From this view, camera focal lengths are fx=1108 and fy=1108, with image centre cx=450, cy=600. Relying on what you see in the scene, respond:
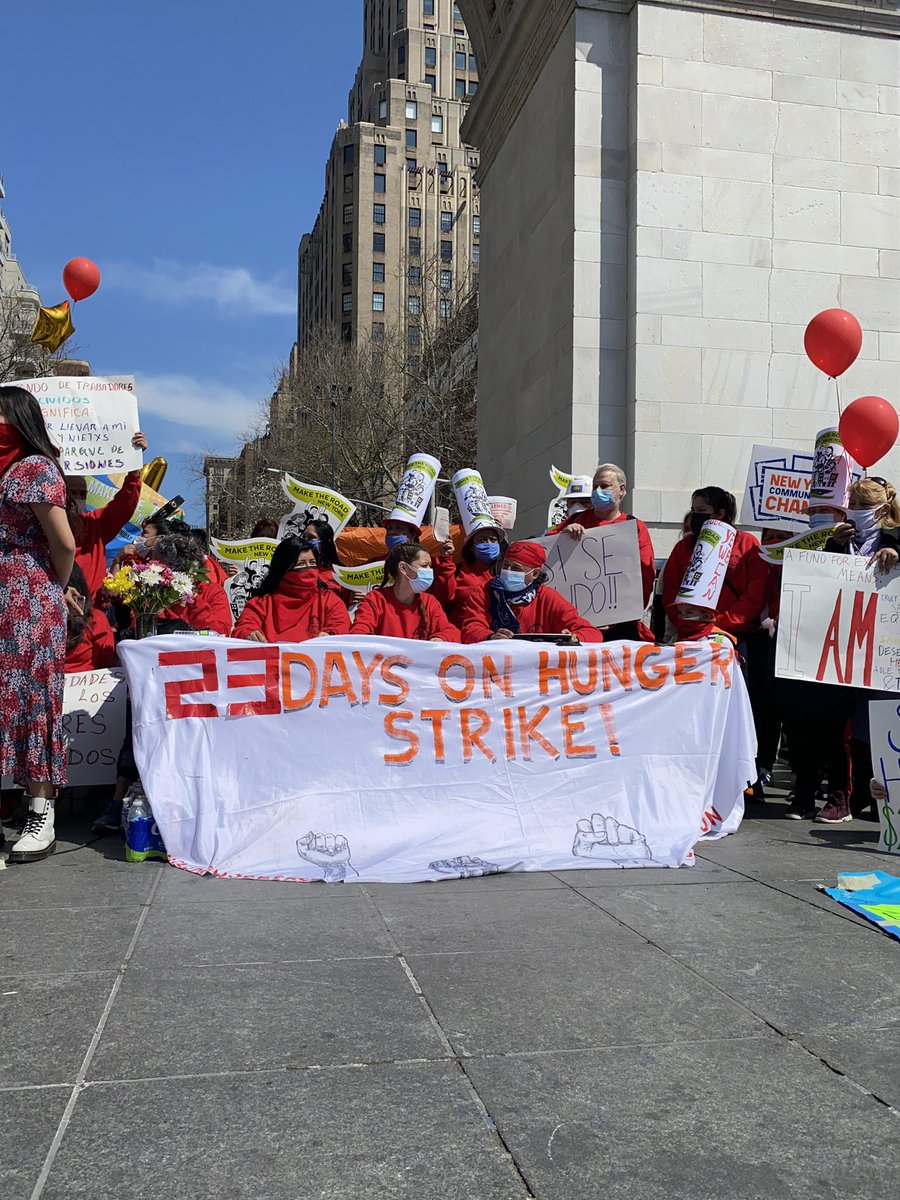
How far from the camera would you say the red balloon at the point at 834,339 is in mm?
9305

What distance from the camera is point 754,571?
300 inches

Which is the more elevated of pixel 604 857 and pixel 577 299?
pixel 577 299

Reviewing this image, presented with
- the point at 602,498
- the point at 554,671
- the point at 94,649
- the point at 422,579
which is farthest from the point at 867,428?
the point at 94,649

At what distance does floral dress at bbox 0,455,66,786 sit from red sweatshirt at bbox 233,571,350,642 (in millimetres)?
1356

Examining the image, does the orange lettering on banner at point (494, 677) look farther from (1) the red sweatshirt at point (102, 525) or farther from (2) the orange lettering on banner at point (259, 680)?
(1) the red sweatshirt at point (102, 525)

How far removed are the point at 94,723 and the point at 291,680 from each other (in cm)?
158

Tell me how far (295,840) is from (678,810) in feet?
6.54

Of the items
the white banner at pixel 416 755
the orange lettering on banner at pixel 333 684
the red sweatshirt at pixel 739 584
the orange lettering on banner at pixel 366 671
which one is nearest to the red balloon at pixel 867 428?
the red sweatshirt at pixel 739 584

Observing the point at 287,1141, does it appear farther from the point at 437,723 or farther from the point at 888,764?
the point at 888,764

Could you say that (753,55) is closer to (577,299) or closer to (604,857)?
(577,299)

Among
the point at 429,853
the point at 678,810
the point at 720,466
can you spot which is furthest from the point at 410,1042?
the point at 720,466

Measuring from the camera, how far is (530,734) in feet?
18.7

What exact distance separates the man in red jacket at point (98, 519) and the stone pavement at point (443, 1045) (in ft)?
8.08

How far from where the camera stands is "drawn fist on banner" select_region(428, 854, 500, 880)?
16.6 ft
